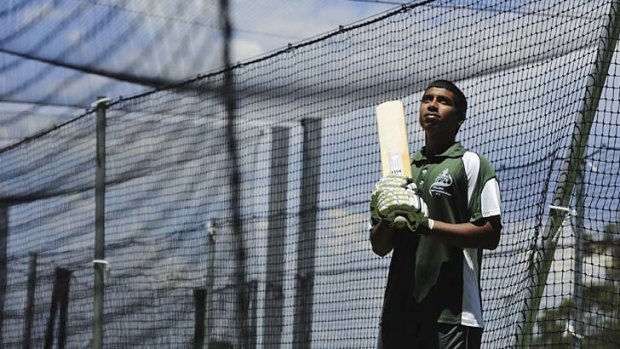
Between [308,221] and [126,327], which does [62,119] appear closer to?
[126,327]

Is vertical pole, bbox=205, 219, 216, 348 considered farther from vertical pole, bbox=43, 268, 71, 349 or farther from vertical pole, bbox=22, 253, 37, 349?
vertical pole, bbox=22, 253, 37, 349

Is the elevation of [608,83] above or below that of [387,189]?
above

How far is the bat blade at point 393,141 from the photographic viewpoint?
441cm

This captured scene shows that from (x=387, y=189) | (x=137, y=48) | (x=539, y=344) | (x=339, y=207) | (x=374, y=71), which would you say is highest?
(x=137, y=48)

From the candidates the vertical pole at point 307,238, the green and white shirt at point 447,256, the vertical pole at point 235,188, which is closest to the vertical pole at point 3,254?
the vertical pole at point 235,188

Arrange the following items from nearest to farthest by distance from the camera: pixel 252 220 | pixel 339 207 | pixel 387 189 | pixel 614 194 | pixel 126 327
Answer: pixel 387 189
pixel 614 194
pixel 339 207
pixel 252 220
pixel 126 327

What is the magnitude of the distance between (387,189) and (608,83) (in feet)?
5.02

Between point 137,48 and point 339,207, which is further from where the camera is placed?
point 137,48

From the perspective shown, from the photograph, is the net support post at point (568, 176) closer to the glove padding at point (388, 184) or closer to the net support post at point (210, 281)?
the glove padding at point (388, 184)

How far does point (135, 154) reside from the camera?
8.16 m

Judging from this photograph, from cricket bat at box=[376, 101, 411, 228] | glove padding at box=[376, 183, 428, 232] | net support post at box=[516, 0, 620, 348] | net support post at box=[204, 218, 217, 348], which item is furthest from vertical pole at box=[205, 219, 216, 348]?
glove padding at box=[376, 183, 428, 232]

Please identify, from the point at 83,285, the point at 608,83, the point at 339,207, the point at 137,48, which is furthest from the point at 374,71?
the point at 83,285

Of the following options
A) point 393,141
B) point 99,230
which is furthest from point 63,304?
point 393,141

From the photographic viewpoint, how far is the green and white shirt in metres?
4.27
